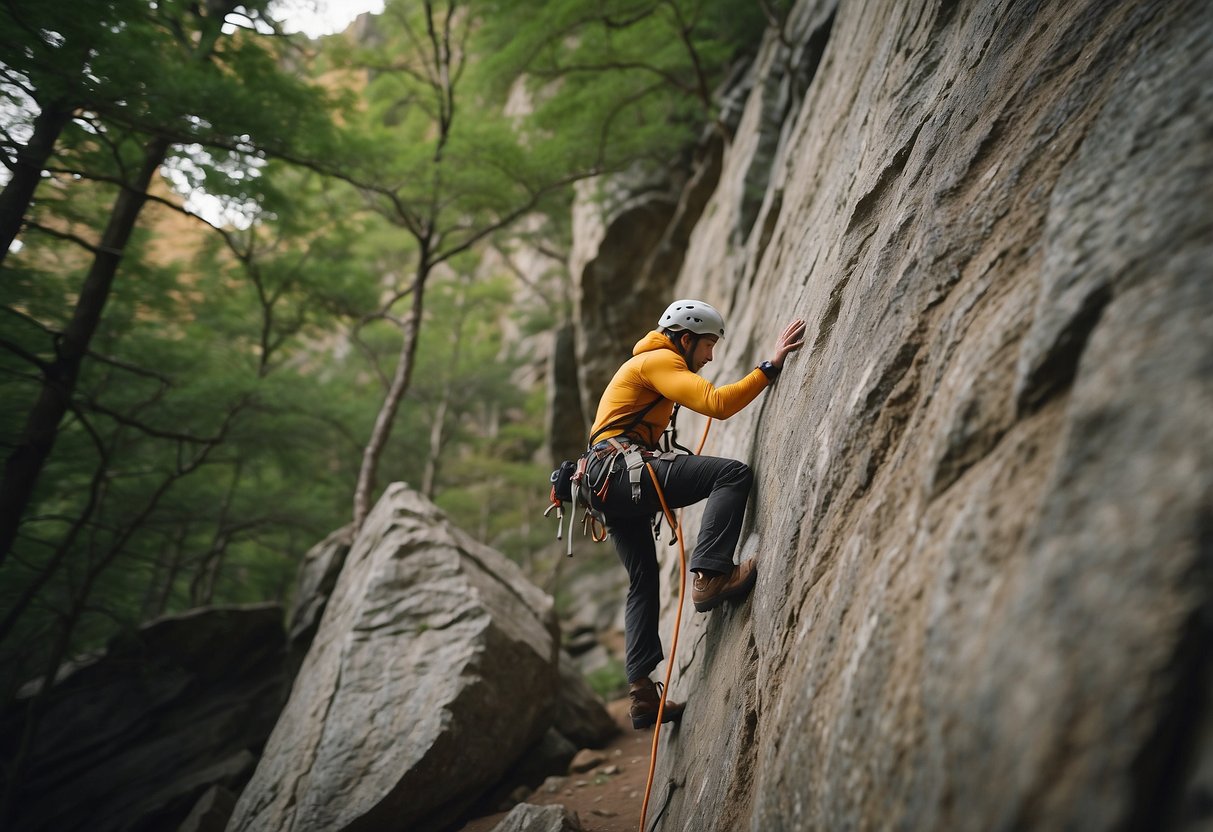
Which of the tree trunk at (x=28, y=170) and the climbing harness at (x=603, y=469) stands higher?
the tree trunk at (x=28, y=170)

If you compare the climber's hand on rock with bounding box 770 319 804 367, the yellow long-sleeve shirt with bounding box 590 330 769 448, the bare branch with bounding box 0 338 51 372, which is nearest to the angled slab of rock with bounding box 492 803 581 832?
the yellow long-sleeve shirt with bounding box 590 330 769 448

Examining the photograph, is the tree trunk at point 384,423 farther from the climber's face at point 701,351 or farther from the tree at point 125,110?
the climber's face at point 701,351

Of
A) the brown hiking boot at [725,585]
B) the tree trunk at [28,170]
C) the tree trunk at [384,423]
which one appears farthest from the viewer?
the tree trunk at [384,423]

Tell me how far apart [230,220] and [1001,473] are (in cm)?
1000

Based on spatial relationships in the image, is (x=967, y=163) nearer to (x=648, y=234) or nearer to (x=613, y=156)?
(x=613, y=156)

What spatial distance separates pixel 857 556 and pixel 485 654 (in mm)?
4374

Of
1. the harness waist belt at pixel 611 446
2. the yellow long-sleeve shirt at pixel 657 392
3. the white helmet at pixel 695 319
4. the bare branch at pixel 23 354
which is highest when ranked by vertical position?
the bare branch at pixel 23 354

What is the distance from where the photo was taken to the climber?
3602 millimetres

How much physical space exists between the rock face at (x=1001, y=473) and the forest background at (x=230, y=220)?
680 centimetres

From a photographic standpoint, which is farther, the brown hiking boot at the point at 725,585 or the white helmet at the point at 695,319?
the white helmet at the point at 695,319

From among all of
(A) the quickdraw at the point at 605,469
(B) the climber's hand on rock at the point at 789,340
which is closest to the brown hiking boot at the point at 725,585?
(A) the quickdraw at the point at 605,469

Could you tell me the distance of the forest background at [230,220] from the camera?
648 cm

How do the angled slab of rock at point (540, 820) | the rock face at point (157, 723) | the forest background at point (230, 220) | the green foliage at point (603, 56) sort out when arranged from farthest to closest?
1. the green foliage at point (603, 56)
2. the rock face at point (157, 723)
3. the forest background at point (230, 220)
4. the angled slab of rock at point (540, 820)

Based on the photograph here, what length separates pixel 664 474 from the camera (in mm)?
3896
